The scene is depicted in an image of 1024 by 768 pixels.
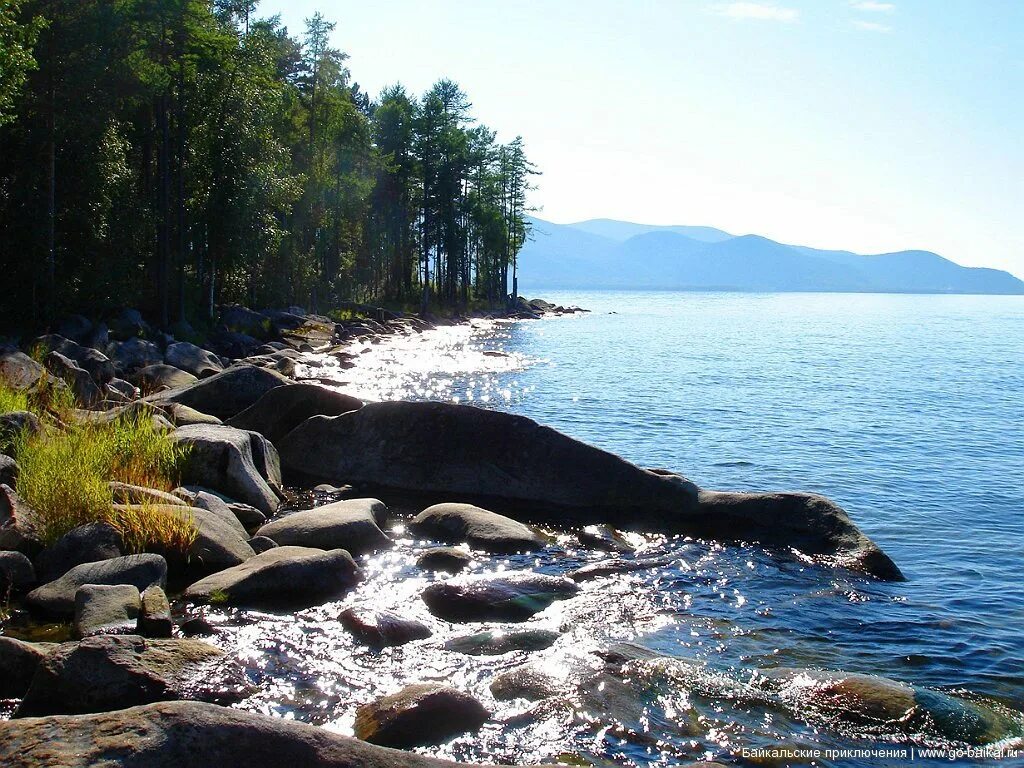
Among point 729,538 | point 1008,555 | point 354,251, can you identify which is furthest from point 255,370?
point 354,251

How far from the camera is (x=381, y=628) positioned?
992 cm

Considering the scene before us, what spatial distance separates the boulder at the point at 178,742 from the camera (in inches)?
205

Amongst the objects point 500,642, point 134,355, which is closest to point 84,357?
point 134,355

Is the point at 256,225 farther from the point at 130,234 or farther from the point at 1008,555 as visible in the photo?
the point at 1008,555

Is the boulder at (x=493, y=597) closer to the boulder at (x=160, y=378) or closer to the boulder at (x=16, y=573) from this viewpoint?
the boulder at (x=16, y=573)

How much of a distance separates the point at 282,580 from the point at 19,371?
12273 mm

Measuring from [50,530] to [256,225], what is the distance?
36.3m

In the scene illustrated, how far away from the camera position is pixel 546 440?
52.8 ft

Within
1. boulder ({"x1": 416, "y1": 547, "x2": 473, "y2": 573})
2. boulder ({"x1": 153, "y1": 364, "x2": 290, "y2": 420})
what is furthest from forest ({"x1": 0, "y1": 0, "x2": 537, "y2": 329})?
boulder ({"x1": 416, "y1": 547, "x2": 473, "y2": 573})

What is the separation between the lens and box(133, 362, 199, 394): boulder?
25.8m

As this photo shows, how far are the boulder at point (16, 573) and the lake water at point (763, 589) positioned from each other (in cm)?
300

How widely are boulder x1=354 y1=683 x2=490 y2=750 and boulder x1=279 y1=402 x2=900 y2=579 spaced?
7.28m

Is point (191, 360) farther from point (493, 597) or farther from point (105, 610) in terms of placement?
point (493, 597)

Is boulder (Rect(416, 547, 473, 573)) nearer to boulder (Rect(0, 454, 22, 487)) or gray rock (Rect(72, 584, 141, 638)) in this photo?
gray rock (Rect(72, 584, 141, 638))
